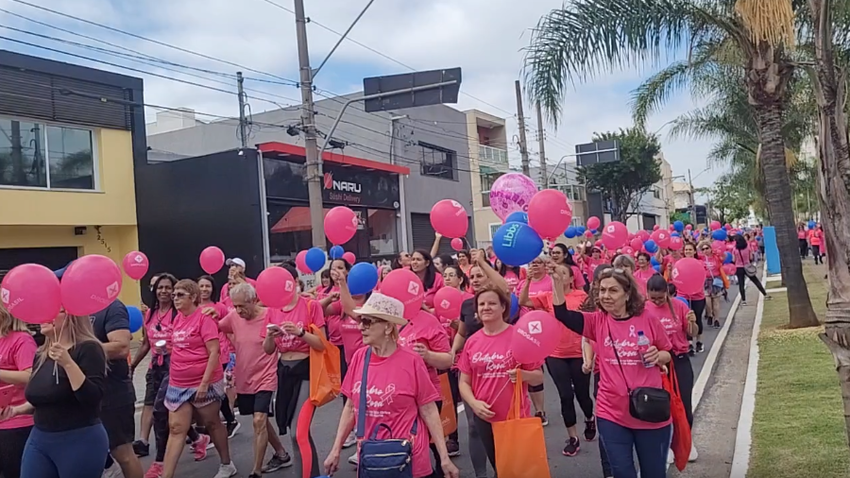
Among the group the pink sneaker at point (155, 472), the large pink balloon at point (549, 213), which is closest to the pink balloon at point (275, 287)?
the pink sneaker at point (155, 472)

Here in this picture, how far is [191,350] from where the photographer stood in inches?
222

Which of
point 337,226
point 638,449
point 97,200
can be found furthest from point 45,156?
point 638,449

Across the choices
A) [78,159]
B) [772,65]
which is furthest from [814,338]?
[78,159]

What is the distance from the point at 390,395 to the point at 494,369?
87 cm

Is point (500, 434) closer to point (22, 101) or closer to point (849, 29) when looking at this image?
point (849, 29)

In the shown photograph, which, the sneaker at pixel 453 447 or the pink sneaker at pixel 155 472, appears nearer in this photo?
the pink sneaker at pixel 155 472

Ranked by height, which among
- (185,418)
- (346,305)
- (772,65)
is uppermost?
(772,65)

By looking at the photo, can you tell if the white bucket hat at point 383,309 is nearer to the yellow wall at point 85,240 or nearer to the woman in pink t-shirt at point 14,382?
the woman in pink t-shirt at point 14,382

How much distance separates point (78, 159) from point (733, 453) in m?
14.5

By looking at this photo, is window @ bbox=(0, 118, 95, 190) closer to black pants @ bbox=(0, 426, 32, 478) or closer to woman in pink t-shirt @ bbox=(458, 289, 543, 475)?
black pants @ bbox=(0, 426, 32, 478)

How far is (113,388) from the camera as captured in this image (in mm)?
5230

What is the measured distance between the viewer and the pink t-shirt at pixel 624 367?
152 inches

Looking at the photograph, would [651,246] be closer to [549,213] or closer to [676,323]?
[676,323]

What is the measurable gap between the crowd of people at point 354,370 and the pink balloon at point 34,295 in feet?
0.32
